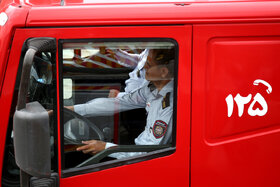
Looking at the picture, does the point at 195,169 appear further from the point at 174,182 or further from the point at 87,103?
the point at 87,103

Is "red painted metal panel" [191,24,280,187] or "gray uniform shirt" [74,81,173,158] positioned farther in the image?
"gray uniform shirt" [74,81,173,158]

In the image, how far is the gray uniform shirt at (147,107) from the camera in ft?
6.73

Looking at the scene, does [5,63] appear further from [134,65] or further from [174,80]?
[174,80]

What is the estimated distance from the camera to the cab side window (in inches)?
76.8

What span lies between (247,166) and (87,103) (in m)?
0.96

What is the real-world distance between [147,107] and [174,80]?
29cm

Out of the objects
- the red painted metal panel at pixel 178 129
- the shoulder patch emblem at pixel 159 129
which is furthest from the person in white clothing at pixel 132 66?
the shoulder patch emblem at pixel 159 129

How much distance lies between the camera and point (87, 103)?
2.07m

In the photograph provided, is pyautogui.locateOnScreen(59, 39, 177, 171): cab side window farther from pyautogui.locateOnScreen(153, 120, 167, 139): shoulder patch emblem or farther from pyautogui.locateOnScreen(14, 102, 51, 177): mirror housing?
pyautogui.locateOnScreen(14, 102, 51, 177): mirror housing

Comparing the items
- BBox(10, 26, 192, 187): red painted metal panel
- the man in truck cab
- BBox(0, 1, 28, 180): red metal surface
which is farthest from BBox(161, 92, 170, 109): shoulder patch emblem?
BBox(0, 1, 28, 180): red metal surface

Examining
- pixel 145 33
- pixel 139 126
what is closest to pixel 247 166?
pixel 139 126

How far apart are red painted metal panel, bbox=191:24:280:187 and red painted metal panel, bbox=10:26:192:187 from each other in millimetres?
43

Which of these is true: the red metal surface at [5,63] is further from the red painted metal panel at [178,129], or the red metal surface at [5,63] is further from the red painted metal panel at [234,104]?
the red painted metal panel at [234,104]

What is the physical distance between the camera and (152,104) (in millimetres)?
2164
